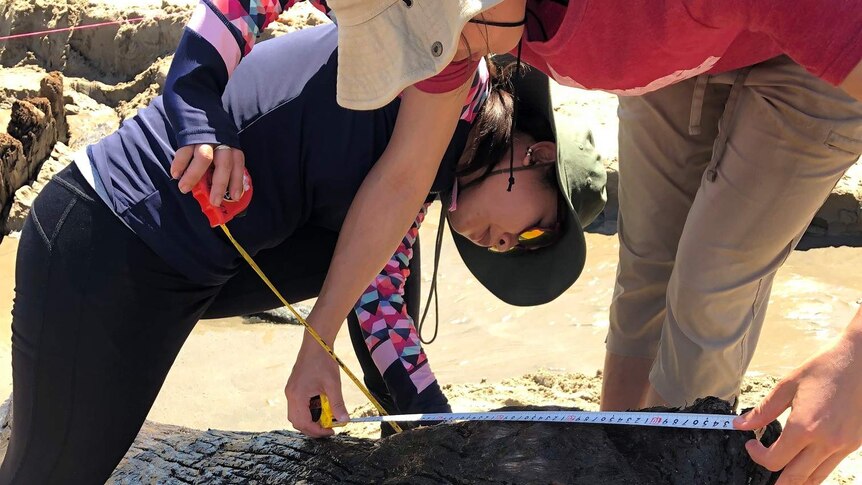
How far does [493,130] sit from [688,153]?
18.2 inches

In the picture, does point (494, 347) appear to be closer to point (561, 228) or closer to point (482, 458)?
point (561, 228)

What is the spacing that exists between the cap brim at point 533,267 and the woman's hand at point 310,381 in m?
0.70

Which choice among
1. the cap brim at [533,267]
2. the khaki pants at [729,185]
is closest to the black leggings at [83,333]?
the cap brim at [533,267]

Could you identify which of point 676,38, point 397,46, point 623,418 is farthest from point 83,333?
point 676,38

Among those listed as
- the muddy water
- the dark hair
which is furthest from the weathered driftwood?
the muddy water

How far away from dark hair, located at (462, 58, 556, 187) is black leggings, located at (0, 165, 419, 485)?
695 millimetres

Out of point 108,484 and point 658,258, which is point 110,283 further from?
point 658,258

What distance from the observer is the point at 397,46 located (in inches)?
54.1

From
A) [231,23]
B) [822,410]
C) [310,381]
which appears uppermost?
[231,23]

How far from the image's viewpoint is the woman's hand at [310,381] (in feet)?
5.74

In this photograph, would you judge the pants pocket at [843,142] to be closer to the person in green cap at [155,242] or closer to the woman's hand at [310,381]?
the person in green cap at [155,242]

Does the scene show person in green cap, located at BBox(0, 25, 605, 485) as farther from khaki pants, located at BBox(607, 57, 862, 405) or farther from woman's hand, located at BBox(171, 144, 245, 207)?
khaki pants, located at BBox(607, 57, 862, 405)

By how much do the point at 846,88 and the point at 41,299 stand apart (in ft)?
4.98

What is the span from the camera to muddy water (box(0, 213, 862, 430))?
338cm
